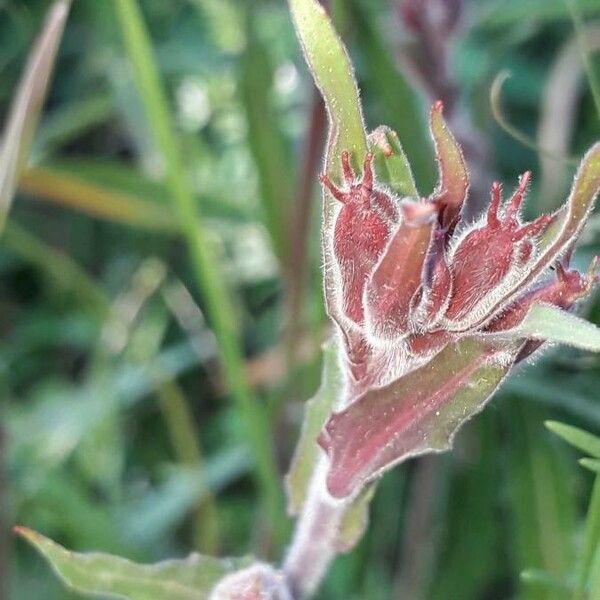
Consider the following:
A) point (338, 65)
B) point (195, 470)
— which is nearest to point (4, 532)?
point (195, 470)

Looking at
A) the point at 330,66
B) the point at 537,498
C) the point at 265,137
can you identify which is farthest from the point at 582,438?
the point at 265,137

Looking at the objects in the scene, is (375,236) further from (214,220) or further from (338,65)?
(214,220)

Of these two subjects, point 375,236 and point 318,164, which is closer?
point 375,236

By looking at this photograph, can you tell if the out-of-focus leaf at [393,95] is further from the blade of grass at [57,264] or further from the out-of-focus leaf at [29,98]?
the blade of grass at [57,264]

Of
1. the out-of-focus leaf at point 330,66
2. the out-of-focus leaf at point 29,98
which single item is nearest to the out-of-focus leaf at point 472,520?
the out-of-focus leaf at point 29,98

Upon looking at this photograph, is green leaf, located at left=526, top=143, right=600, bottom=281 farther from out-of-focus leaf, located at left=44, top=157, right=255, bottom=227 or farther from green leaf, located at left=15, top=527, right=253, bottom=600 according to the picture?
out-of-focus leaf, located at left=44, top=157, right=255, bottom=227

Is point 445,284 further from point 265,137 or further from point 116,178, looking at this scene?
point 116,178
